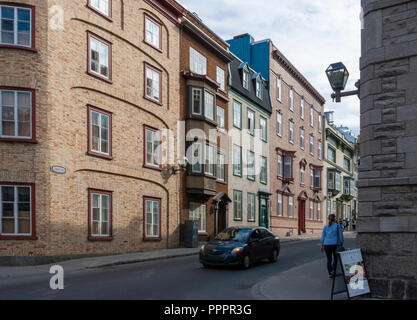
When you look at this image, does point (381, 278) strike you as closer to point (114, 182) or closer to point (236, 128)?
point (114, 182)

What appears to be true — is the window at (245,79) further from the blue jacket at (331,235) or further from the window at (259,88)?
the blue jacket at (331,235)

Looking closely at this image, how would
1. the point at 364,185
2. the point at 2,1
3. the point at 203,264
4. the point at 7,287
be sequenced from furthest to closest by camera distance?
the point at 2,1 < the point at 203,264 < the point at 7,287 < the point at 364,185

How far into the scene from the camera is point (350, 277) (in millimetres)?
8742

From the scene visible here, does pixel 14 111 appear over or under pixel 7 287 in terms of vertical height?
over

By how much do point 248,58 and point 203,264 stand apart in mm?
27075

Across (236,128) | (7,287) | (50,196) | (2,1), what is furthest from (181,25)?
(7,287)

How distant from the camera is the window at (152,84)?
22406 mm

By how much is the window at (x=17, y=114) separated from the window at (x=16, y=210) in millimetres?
1829

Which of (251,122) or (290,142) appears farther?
(290,142)

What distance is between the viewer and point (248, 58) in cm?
3869

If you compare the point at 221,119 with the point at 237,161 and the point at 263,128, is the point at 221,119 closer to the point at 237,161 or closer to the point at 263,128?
the point at 237,161

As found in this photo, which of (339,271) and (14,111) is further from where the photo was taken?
(14,111)

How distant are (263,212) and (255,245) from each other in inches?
798

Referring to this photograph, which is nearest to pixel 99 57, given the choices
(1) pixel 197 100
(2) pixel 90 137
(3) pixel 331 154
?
(2) pixel 90 137
